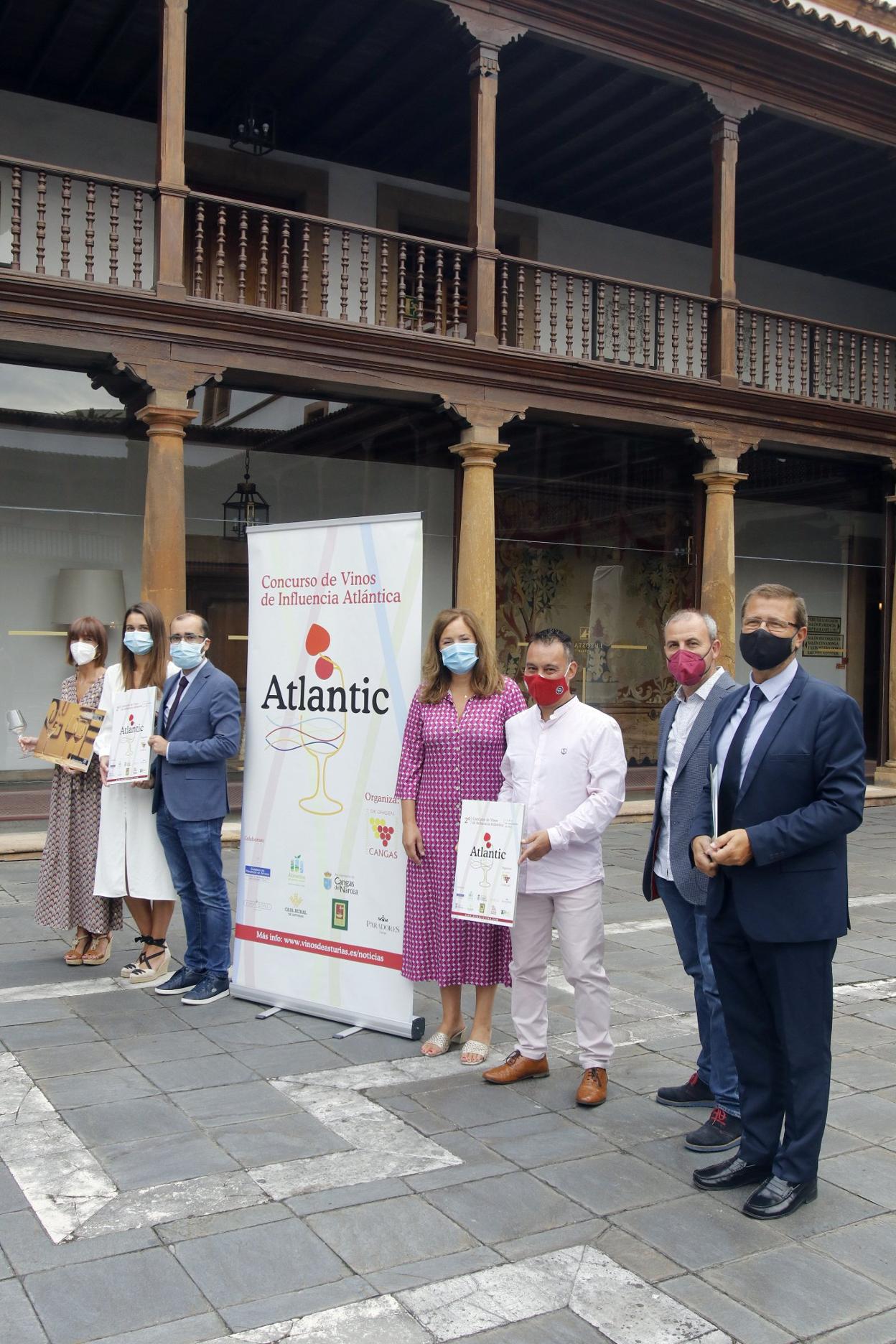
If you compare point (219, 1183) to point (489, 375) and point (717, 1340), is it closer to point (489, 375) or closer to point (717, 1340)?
point (717, 1340)

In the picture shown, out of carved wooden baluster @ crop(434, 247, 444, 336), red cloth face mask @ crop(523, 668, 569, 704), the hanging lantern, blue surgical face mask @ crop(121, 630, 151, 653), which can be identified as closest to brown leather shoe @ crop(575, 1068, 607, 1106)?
red cloth face mask @ crop(523, 668, 569, 704)

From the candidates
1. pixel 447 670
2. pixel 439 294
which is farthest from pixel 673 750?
pixel 439 294

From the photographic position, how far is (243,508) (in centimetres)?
1246

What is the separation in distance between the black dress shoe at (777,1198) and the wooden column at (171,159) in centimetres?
848

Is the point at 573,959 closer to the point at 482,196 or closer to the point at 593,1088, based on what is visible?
the point at 593,1088

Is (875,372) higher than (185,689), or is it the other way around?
(875,372)

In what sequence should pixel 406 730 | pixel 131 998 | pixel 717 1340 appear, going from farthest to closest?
pixel 131 998 < pixel 406 730 < pixel 717 1340

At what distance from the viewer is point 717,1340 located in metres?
3.00

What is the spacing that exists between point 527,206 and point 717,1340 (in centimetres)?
1405

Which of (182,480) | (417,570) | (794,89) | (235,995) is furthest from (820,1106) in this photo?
(794,89)

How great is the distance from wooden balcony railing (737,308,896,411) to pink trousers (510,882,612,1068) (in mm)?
9801

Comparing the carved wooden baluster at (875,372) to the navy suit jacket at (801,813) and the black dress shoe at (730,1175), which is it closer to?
the navy suit jacket at (801,813)

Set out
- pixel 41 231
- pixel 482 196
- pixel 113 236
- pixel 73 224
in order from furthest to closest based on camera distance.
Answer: pixel 73 224 → pixel 482 196 → pixel 113 236 → pixel 41 231

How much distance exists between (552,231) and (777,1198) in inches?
530
